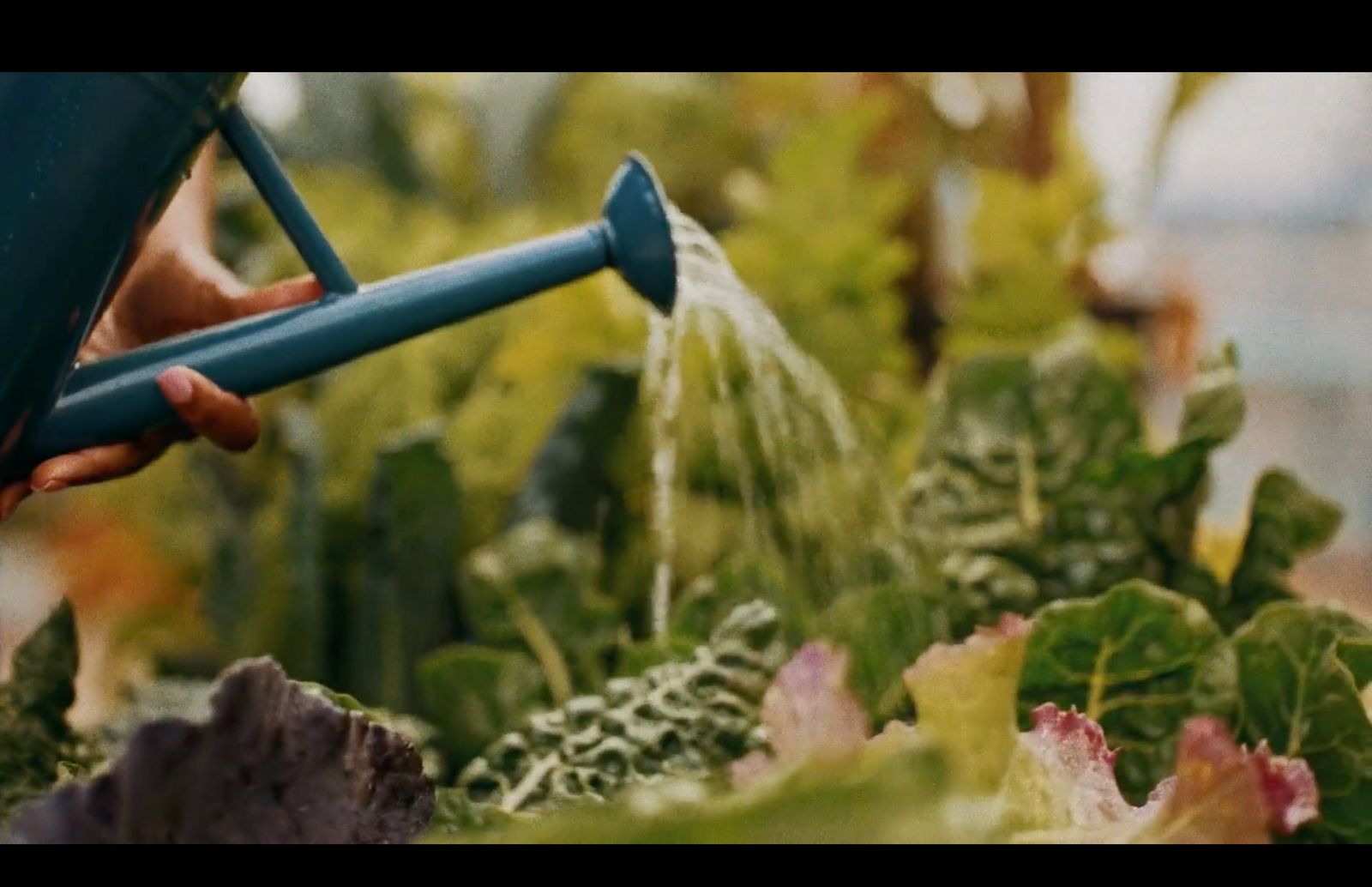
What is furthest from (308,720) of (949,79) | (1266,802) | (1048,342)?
(949,79)

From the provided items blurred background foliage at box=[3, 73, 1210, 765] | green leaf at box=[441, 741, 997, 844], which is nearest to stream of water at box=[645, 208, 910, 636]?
blurred background foliage at box=[3, 73, 1210, 765]

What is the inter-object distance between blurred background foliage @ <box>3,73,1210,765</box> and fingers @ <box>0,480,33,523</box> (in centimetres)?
26

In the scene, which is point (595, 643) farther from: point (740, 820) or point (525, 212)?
point (525, 212)

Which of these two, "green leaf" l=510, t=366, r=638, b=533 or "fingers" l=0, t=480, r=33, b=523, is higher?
"green leaf" l=510, t=366, r=638, b=533

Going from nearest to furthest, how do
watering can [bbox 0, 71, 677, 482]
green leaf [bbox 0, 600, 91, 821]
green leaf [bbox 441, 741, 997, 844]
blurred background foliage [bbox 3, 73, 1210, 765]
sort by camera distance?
green leaf [bbox 441, 741, 997, 844], watering can [bbox 0, 71, 677, 482], green leaf [bbox 0, 600, 91, 821], blurred background foliage [bbox 3, 73, 1210, 765]

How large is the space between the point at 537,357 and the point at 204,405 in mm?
603

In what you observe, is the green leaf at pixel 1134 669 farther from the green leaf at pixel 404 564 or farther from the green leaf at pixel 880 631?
the green leaf at pixel 404 564

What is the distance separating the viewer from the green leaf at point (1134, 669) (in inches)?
19.1

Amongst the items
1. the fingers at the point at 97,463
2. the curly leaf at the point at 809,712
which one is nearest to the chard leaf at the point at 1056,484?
the curly leaf at the point at 809,712

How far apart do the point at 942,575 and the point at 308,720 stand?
393mm

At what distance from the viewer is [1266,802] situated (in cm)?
33

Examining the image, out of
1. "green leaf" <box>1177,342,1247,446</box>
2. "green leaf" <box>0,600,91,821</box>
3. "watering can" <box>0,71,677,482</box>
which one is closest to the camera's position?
"watering can" <box>0,71,677,482</box>

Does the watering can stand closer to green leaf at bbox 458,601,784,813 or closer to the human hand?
the human hand

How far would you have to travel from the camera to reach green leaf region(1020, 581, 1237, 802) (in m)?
0.49
